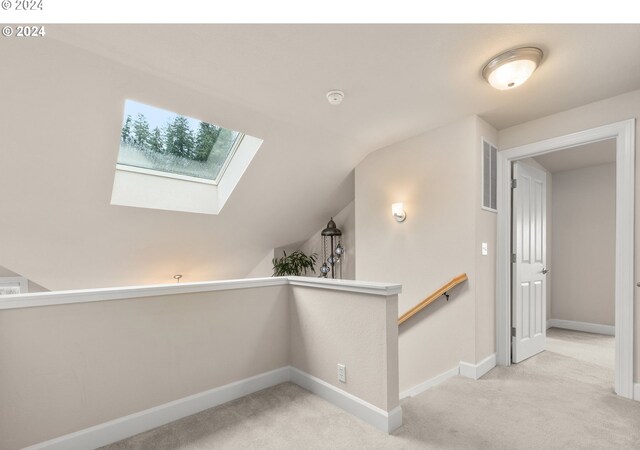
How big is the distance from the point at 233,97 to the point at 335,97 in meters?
0.81

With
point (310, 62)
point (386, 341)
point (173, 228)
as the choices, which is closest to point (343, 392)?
point (386, 341)

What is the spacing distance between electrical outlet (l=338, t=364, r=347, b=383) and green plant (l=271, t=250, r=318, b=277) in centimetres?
280

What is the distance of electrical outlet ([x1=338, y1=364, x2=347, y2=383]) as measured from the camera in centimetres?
224

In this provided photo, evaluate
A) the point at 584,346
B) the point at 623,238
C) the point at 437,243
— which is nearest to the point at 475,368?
the point at 437,243

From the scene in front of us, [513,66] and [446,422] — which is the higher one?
[513,66]

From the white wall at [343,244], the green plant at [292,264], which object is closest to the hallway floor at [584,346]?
the white wall at [343,244]

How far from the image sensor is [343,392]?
2.24 metres

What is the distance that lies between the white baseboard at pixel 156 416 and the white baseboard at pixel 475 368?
5.29 ft

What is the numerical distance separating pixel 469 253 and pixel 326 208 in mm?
2455

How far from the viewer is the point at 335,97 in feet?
8.48

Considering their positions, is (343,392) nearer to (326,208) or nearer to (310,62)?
(310,62)

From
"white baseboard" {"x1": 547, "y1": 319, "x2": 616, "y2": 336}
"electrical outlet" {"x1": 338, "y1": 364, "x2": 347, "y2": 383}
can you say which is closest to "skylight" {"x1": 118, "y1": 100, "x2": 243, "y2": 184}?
"electrical outlet" {"x1": 338, "y1": 364, "x2": 347, "y2": 383}

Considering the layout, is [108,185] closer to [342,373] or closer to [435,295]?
[342,373]

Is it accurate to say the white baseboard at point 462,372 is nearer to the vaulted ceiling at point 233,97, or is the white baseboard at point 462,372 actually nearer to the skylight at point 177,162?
the vaulted ceiling at point 233,97
